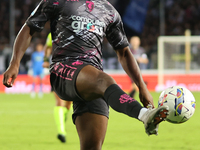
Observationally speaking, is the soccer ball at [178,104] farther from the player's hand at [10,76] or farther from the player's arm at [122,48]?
the player's hand at [10,76]

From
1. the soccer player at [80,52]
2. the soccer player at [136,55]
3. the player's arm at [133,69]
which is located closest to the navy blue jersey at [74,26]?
the soccer player at [80,52]

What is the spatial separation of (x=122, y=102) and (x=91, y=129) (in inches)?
33.9

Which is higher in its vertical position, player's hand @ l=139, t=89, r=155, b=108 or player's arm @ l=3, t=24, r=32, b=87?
player's arm @ l=3, t=24, r=32, b=87

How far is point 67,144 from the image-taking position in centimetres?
595

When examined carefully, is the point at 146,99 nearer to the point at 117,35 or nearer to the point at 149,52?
the point at 117,35

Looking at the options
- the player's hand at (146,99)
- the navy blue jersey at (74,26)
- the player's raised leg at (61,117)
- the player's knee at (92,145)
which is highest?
the navy blue jersey at (74,26)

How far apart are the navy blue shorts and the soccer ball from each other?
58 centimetres

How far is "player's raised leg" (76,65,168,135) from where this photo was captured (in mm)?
2457

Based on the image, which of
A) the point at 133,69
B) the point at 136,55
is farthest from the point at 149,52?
the point at 133,69

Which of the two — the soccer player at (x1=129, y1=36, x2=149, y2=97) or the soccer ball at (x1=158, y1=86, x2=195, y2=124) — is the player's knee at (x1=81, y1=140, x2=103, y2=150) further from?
the soccer player at (x1=129, y1=36, x2=149, y2=97)

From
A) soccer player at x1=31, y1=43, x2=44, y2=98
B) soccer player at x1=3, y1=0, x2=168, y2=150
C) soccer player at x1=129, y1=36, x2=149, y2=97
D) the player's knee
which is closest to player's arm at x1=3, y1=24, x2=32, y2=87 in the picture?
soccer player at x1=3, y1=0, x2=168, y2=150

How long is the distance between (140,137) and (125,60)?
3256 mm

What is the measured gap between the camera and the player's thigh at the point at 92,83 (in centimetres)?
285

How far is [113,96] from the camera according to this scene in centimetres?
274
